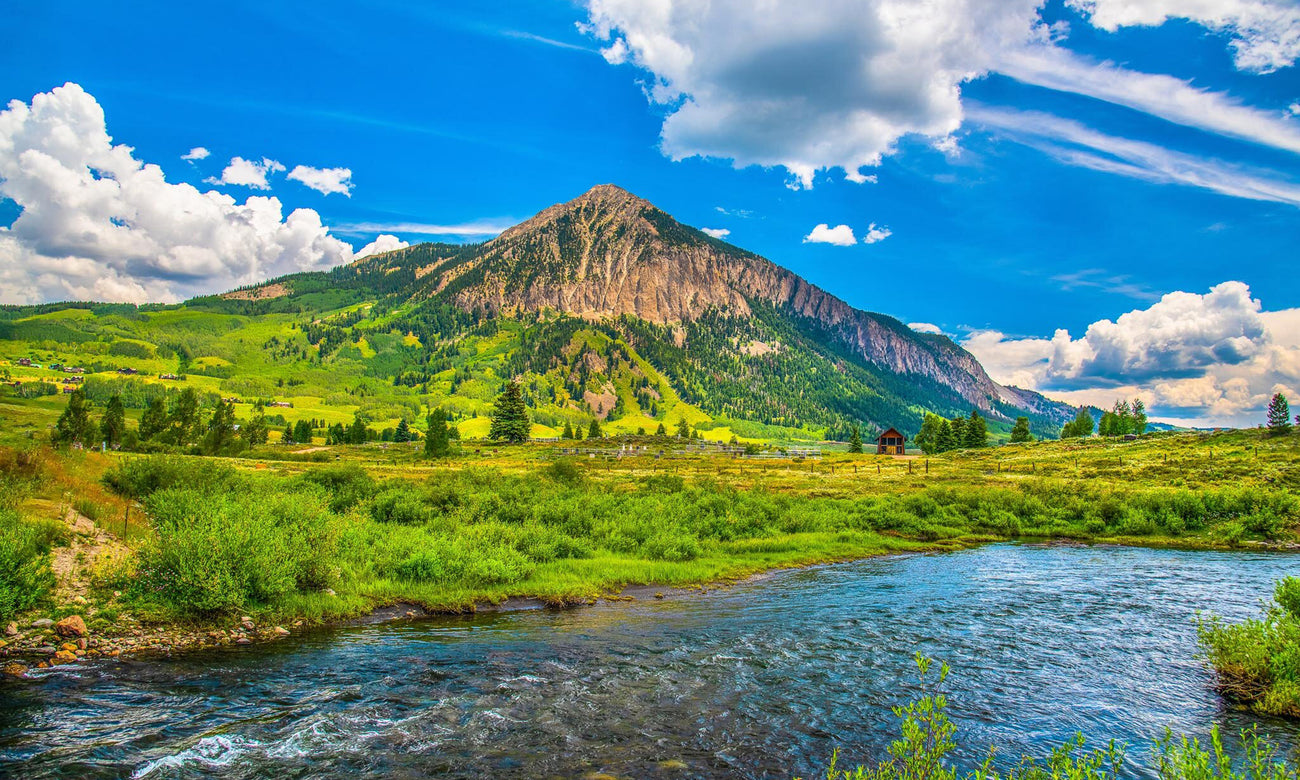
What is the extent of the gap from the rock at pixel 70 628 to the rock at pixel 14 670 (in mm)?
1530

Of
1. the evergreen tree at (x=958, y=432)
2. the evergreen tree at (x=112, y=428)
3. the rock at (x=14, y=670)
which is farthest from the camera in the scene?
the evergreen tree at (x=958, y=432)

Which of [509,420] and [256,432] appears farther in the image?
[509,420]

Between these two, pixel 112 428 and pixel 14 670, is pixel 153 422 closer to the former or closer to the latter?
pixel 112 428

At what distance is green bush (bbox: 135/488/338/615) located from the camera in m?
17.1

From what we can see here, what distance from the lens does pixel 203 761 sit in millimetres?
10039

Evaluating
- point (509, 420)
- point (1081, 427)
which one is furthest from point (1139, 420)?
point (509, 420)

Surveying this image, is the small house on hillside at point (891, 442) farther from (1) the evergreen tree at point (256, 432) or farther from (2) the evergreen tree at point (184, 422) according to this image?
(1) the evergreen tree at point (256, 432)

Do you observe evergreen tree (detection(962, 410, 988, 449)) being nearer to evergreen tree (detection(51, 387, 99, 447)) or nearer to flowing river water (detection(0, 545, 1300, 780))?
flowing river water (detection(0, 545, 1300, 780))

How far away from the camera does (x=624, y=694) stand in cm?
1372

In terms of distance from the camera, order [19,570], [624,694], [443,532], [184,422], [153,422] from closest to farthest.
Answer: [624,694], [19,570], [443,532], [153,422], [184,422]

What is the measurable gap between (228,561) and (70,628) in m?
3.63

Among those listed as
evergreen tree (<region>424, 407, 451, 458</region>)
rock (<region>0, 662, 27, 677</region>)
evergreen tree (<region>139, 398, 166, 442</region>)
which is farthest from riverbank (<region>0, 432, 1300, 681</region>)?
evergreen tree (<region>139, 398, 166, 442</region>)

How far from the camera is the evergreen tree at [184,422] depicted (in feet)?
338

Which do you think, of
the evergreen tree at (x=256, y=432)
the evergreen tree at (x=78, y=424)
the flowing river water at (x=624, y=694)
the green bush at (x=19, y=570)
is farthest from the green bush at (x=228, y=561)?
the evergreen tree at (x=256, y=432)
